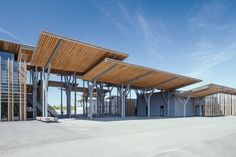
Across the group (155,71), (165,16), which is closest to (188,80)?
(155,71)

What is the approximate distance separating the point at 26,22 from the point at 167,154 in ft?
55.9

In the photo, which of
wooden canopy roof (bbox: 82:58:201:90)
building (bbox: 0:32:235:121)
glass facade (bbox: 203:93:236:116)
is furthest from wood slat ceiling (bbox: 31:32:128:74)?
glass facade (bbox: 203:93:236:116)

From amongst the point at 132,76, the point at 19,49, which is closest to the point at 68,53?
the point at 132,76

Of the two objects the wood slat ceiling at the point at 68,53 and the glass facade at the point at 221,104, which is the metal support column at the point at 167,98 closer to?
the glass facade at the point at 221,104

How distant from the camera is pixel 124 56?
74.5ft

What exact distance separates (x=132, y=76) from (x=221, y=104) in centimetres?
2725

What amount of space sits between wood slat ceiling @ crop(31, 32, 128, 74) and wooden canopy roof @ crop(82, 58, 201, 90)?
1184 millimetres

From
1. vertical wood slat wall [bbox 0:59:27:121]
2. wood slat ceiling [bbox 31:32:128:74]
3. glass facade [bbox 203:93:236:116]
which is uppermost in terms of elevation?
wood slat ceiling [bbox 31:32:128:74]

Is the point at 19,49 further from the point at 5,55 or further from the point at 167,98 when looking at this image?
the point at 167,98

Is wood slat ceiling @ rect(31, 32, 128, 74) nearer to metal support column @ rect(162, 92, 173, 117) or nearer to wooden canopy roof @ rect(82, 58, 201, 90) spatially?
wooden canopy roof @ rect(82, 58, 201, 90)

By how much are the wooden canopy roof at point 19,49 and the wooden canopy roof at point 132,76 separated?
6983 millimetres

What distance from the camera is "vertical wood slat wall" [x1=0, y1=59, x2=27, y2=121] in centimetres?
1989

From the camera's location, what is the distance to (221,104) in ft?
139

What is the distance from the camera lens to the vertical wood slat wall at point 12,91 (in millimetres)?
19891
